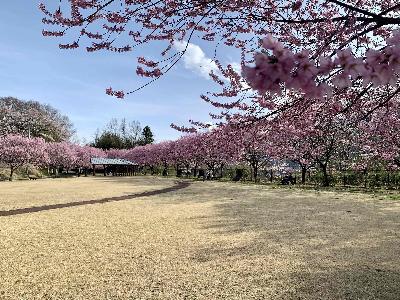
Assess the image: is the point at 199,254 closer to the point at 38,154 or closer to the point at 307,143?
the point at 307,143

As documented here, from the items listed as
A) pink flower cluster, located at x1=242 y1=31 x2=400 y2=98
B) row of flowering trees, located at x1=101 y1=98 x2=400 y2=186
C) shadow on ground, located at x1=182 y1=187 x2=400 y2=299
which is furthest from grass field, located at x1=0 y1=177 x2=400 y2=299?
pink flower cluster, located at x1=242 y1=31 x2=400 y2=98

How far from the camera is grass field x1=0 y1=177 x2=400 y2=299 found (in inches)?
207

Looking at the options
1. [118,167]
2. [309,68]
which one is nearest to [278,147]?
[309,68]

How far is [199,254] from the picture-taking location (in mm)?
7059

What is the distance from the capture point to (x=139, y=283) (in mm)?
5453

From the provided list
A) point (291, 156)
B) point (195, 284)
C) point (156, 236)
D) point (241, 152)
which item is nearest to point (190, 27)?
point (195, 284)

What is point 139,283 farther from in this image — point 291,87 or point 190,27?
point 291,87

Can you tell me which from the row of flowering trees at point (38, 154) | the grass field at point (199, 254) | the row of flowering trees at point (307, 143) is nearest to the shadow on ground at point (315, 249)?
the grass field at point (199, 254)

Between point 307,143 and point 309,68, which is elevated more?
point 307,143

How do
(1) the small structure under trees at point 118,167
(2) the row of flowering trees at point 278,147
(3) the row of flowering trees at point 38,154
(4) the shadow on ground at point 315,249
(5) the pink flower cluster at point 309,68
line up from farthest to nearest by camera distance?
(1) the small structure under trees at point 118,167, (3) the row of flowering trees at point 38,154, (2) the row of flowering trees at point 278,147, (4) the shadow on ground at point 315,249, (5) the pink flower cluster at point 309,68

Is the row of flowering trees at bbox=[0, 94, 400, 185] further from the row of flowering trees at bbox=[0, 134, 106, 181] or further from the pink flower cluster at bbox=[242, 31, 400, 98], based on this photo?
the pink flower cluster at bbox=[242, 31, 400, 98]

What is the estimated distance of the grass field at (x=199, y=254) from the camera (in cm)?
525

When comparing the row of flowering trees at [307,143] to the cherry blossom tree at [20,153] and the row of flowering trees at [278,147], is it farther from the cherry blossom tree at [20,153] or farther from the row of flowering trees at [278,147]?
the cherry blossom tree at [20,153]

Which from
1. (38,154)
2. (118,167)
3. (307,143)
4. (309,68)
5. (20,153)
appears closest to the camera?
(309,68)
